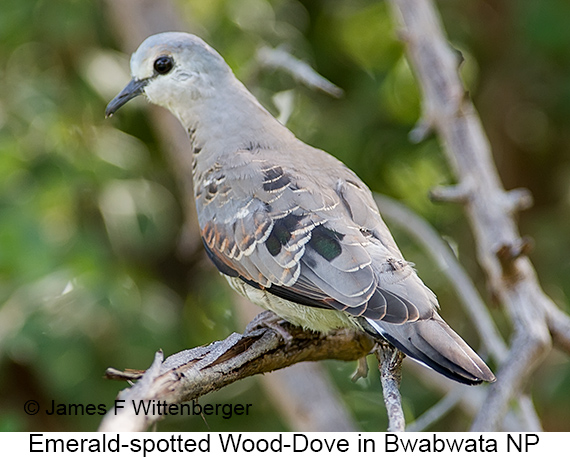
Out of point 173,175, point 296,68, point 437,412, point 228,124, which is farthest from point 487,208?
point 173,175

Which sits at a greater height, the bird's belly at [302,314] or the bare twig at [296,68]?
the bare twig at [296,68]

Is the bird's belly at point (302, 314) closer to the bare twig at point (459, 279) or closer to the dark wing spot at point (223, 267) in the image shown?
the dark wing spot at point (223, 267)

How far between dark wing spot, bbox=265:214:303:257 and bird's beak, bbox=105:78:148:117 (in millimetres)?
832

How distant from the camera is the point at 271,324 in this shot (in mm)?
2357

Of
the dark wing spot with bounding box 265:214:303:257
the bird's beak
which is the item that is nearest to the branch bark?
the dark wing spot with bounding box 265:214:303:257

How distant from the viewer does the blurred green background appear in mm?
3372

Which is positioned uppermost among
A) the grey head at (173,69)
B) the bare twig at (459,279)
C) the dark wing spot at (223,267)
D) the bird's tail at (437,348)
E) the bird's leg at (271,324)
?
the grey head at (173,69)

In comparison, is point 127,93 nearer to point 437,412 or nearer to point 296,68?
point 296,68

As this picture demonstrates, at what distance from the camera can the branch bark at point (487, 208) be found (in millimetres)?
2500

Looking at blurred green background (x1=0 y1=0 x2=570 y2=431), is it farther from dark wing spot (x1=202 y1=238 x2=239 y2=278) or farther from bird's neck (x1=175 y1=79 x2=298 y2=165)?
dark wing spot (x1=202 y1=238 x2=239 y2=278)

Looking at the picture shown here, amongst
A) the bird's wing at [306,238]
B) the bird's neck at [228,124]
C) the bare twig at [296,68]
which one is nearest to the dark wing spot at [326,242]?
the bird's wing at [306,238]

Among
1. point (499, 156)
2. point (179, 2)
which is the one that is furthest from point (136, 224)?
point (499, 156)

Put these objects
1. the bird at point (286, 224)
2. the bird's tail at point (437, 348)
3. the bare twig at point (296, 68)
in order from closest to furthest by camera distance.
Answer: the bird's tail at point (437, 348)
the bird at point (286, 224)
the bare twig at point (296, 68)

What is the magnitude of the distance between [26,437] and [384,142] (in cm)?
226
